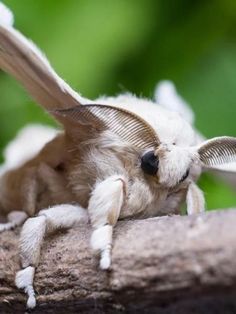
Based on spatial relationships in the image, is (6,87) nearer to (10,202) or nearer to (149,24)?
(149,24)

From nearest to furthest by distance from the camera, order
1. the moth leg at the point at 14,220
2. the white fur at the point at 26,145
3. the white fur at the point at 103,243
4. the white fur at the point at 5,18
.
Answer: the white fur at the point at 103,243 → the white fur at the point at 5,18 → the moth leg at the point at 14,220 → the white fur at the point at 26,145

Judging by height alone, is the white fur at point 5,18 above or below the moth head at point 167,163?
above

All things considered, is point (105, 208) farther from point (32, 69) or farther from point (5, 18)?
point (5, 18)

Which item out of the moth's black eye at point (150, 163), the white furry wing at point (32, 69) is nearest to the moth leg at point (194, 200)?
the moth's black eye at point (150, 163)

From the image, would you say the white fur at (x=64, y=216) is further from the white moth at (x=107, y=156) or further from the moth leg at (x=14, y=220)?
the moth leg at (x=14, y=220)

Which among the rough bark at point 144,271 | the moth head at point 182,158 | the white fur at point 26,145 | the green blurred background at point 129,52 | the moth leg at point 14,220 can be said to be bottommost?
the rough bark at point 144,271

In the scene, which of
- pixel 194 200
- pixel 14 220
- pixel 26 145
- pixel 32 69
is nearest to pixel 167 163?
pixel 194 200
